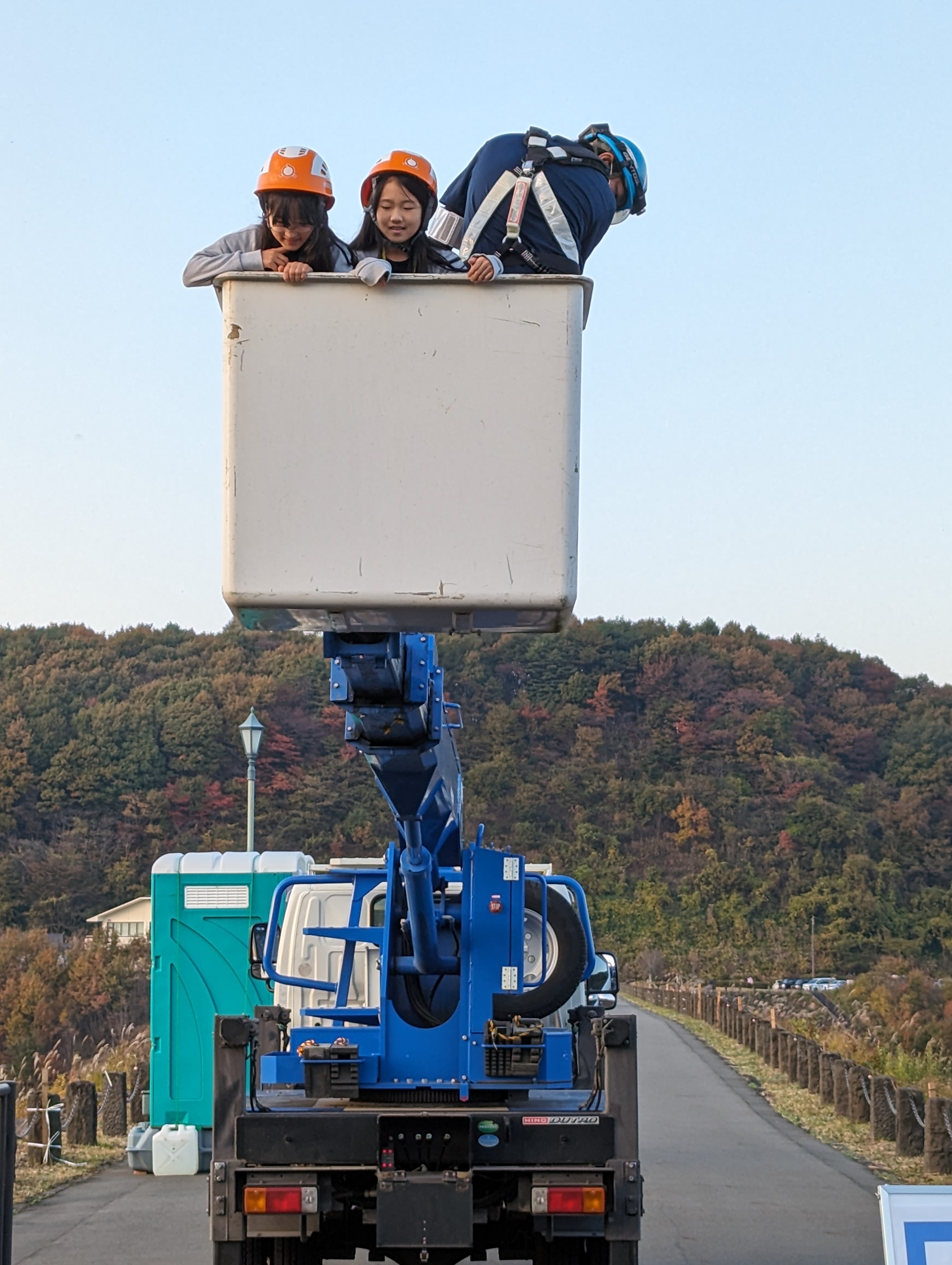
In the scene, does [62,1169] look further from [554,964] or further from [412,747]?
→ [412,747]

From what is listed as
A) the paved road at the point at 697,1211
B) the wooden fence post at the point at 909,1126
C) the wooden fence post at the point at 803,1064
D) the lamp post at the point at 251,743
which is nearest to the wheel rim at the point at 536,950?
the paved road at the point at 697,1211

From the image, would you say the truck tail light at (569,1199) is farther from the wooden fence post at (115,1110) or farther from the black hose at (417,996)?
the wooden fence post at (115,1110)

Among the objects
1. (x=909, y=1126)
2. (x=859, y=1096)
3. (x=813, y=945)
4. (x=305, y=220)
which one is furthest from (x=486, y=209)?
(x=813, y=945)

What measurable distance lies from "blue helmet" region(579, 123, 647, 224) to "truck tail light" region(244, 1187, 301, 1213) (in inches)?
183

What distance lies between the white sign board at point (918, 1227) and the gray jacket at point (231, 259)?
11.7 feet

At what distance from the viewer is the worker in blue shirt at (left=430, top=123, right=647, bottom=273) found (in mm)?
6484

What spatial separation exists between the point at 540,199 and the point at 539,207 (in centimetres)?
3

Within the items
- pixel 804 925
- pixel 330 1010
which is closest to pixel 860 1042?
pixel 330 1010

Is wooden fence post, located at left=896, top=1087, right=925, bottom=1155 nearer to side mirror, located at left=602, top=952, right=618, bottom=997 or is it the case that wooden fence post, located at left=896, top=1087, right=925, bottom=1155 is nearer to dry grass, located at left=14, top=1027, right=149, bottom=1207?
side mirror, located at left=602, top=952, right=618, bottom=997

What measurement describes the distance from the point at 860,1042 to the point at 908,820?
68.3 metres

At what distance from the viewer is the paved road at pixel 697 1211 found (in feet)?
33.2

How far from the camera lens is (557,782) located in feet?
302

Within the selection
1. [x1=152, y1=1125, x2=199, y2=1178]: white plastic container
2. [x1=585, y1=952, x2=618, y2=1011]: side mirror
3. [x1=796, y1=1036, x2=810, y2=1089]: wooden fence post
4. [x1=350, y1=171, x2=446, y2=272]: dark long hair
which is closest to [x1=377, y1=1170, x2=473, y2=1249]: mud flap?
[x1=585, y1=952, x2=618, y2=1011]: side mirror

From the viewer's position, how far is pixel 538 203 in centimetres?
655
